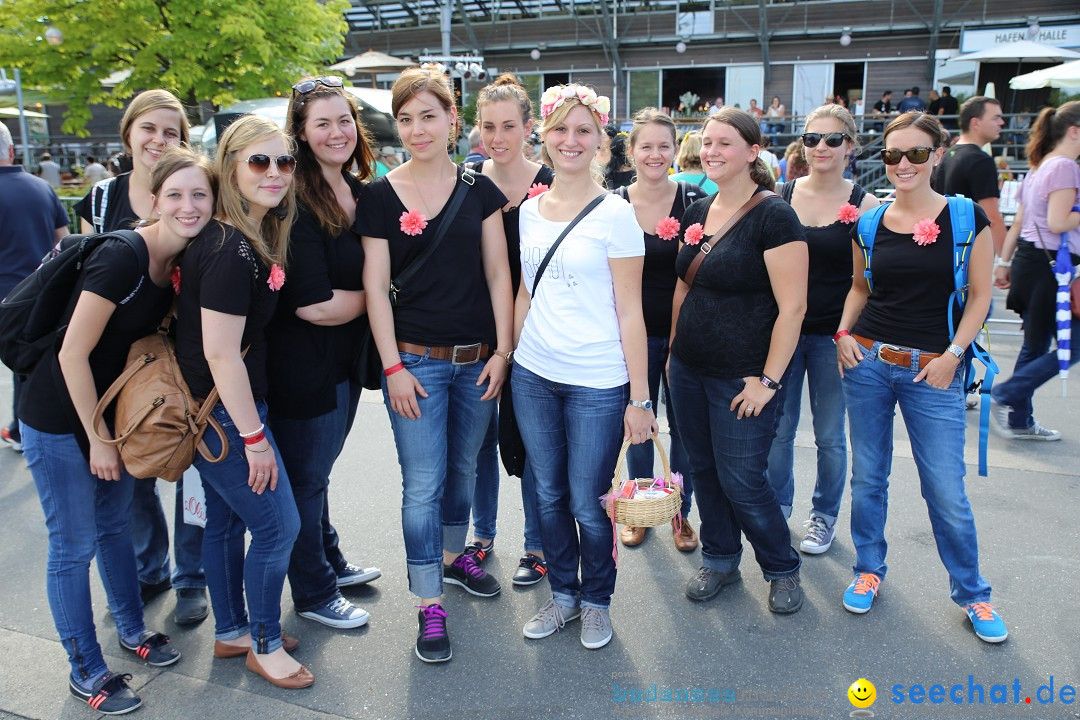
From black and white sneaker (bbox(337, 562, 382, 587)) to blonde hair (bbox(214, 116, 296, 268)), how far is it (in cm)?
154

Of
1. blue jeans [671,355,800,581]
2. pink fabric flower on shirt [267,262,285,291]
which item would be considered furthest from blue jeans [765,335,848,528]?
pink fabric flower on shirt [267,262,285,291]

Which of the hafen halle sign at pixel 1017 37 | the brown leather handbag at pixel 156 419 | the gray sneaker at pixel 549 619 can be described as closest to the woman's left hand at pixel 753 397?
the gray sneaker at pixel 549 619

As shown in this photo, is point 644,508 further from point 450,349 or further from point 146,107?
point 146,107

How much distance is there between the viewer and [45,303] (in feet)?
8.37

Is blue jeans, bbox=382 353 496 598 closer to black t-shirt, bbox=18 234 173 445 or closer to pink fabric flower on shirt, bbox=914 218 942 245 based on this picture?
black t-shirt, bbox=18 234 173 445

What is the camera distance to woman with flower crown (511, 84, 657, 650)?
2834 millimetres

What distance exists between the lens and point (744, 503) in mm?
3139

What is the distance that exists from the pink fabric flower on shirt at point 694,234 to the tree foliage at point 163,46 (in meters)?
13.7

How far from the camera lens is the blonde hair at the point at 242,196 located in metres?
2.60

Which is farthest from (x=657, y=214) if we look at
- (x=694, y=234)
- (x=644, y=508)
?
(x=644, y=508)

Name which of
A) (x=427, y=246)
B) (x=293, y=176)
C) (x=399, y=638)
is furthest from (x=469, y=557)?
(x=293, y=176)

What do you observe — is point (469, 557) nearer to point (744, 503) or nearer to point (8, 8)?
point (744, 503)

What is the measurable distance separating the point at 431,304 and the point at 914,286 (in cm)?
184

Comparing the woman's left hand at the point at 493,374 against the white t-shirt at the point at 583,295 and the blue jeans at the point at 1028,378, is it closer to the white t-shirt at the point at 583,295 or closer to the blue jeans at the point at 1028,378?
the white t-shirt at the point at 583,295
